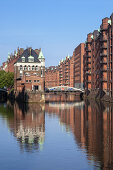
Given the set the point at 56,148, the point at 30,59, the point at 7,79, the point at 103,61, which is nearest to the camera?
the point at 56,148

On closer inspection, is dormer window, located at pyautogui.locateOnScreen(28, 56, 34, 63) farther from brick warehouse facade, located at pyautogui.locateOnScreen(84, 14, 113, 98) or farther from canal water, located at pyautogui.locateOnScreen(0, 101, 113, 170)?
canal water, located at pyautogui.locateOnScreen(0, 101, 113, 170)

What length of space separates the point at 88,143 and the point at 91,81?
125373 millimetres

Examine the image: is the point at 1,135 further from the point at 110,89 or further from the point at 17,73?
the point at 17,73

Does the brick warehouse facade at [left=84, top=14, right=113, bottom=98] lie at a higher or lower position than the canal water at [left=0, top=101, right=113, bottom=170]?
higher

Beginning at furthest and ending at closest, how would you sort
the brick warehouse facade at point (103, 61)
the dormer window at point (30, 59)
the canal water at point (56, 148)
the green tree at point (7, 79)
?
the green tree at point (7, 79)
the dormer window at point (30, 59)
the brick warehouse facade at point (103, 61)
the canal water at point (56, 148)

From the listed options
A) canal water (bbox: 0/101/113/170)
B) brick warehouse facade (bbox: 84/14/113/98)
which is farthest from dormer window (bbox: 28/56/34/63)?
canal water (bbox: 0/101/113/170)

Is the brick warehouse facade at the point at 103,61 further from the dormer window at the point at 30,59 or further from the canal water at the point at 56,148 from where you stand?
the canal water at the point at 56,148

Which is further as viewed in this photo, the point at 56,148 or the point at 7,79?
the point at 7,79

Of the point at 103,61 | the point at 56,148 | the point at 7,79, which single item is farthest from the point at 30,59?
the point at 56,148

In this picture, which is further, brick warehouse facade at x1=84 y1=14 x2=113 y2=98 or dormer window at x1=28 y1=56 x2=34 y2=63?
dormer window at x1=28 y1=56 x2=34 y2=63

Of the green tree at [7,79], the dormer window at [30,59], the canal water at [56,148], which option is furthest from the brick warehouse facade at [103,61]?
the canal water at [56,148]

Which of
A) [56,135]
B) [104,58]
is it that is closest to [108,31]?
[104,58]

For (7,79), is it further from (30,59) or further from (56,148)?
(56,148)

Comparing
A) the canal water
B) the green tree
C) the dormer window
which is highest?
the dormer window
